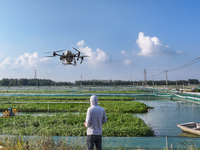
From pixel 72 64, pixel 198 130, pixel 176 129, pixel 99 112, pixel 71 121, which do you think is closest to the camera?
pixel 99 112

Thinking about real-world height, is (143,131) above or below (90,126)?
below

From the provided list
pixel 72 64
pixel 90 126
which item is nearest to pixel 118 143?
pixel 90 126

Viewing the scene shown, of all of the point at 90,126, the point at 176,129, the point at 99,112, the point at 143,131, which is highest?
the point at 99,112

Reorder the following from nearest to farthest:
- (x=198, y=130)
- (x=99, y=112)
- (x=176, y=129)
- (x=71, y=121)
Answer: (x=99, y=112) < (x=198, y=130) < (x=71, y=121) < (x=176, y=129)

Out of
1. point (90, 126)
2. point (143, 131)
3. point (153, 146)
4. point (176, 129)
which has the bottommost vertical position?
point (176, 129)

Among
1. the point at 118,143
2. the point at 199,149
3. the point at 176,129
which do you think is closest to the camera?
the point at 199,149

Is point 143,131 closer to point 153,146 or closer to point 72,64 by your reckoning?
point 153,146

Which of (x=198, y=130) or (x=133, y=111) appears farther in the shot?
(x=133, y=111)

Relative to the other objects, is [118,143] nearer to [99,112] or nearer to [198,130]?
[99,112]

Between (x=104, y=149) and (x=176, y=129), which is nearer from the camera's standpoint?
(x=104, y=149)

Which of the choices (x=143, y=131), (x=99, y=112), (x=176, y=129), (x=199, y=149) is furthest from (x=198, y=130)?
(x=99, y=112)
